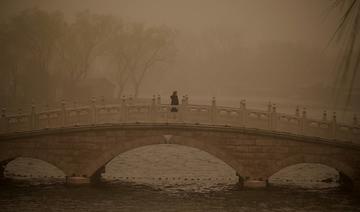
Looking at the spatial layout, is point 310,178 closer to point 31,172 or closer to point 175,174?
point 175,174

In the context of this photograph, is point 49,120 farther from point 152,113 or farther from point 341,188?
point 341,188

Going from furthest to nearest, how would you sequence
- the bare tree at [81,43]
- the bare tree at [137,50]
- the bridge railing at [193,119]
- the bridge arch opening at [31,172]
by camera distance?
the bare tree at [137,50] < the bare tree at [81,43] < the bridge arch opening at [31,172] < the bridge railing at [193,119]

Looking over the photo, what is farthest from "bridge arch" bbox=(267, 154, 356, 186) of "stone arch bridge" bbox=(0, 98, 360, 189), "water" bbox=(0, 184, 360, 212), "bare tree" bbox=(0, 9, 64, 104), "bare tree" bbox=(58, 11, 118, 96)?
"bare tree" bbox=(0, 9, 64, 104)

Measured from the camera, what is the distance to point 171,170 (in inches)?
1106

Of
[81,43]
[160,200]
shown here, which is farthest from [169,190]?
A: [81,43]

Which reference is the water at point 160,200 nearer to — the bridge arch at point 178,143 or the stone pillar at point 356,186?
the stone pillar at point 356,186

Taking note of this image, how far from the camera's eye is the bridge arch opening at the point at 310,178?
24916 mm

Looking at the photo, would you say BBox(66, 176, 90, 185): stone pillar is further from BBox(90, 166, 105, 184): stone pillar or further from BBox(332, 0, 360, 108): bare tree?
BBox(332, 0, 360, 108): bare tree

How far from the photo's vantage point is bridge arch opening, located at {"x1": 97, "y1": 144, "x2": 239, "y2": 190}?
25562 millimetres

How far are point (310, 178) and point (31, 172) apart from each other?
1604 centimetres

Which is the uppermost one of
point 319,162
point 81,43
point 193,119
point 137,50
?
point 81,43

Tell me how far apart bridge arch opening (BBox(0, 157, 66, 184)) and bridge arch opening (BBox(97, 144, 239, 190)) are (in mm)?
2727

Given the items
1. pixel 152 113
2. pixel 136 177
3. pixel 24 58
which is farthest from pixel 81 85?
pixel 152 113

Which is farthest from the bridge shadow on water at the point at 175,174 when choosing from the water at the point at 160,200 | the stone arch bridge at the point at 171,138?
the stone arch bridge at the point at 171,138
